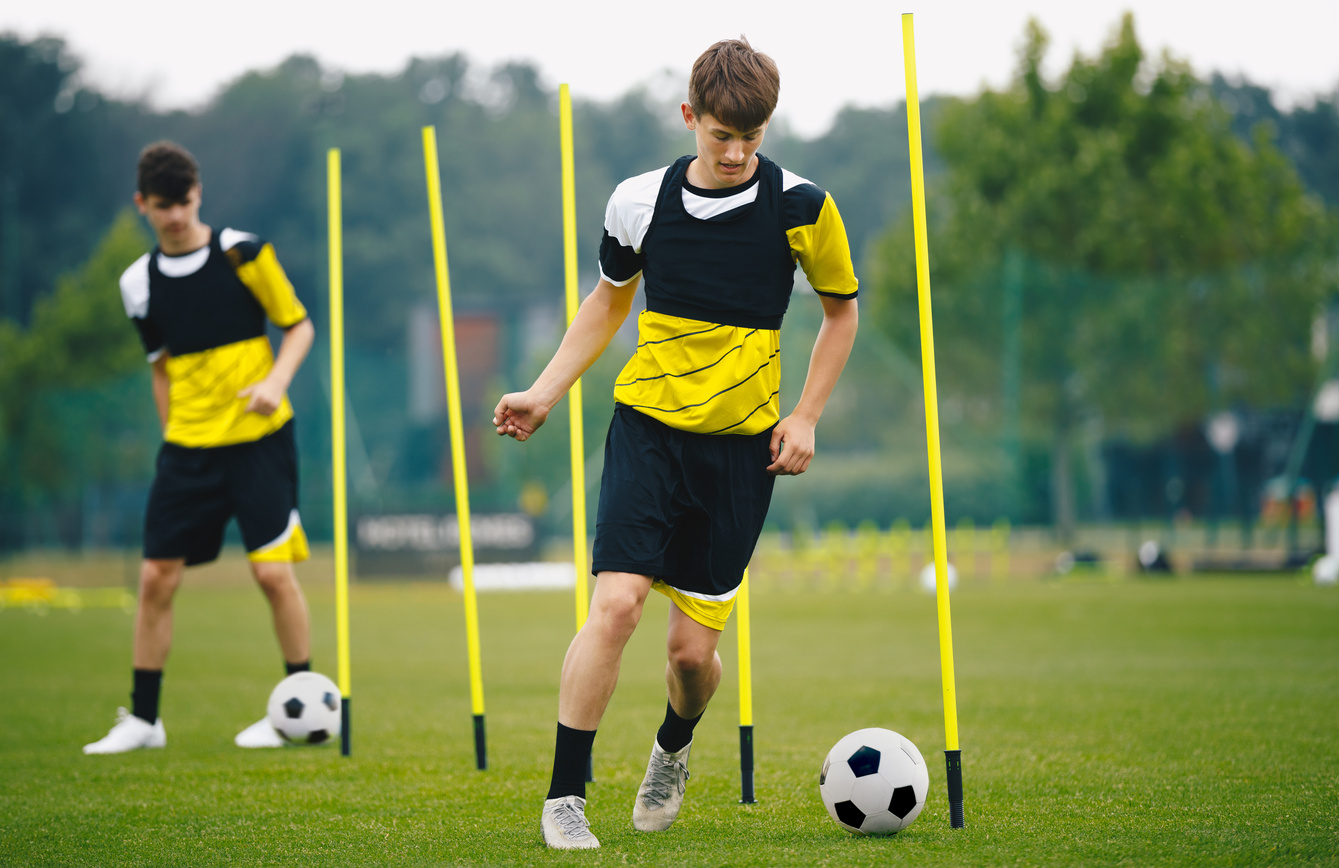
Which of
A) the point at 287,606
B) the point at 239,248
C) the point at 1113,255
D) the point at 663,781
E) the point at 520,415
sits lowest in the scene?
the point at 663,781

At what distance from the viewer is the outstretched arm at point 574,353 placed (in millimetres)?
3688

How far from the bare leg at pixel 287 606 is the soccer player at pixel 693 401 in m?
2.42

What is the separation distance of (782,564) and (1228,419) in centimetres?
829

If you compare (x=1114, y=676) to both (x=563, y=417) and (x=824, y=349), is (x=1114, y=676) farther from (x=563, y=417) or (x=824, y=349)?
(x=563, y=417)

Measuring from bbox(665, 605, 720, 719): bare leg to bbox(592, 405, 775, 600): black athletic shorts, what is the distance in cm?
10

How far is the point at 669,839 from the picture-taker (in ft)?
12.2

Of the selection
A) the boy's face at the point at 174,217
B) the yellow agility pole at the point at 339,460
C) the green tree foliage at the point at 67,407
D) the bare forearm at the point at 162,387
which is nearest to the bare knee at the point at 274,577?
the yellow agility pole at the point at 339,460

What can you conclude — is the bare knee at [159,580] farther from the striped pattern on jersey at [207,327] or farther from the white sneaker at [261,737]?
the white sneaker at [261,737]

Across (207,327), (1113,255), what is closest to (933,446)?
(207,327)

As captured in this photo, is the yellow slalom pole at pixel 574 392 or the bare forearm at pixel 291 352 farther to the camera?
the bare forearm at pixel 291 352

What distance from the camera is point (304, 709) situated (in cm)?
566

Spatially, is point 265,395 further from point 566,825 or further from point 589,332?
point 566,825

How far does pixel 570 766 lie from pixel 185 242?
341 centimetres

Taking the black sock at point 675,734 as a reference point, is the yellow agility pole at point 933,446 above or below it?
above
